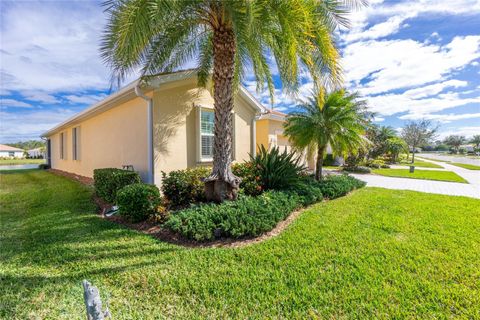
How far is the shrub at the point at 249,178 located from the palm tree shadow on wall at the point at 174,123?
2.12 meters

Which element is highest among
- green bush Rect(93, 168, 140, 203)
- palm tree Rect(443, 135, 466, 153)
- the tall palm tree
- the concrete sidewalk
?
palm tree Rect(443, 135, 466, 153)

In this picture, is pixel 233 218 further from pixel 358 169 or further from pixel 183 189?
pixel 358 169

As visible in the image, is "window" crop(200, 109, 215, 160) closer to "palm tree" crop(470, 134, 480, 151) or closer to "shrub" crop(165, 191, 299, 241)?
"shrub" crop(165, 191, 299, 241)

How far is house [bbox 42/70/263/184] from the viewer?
8.59 meters

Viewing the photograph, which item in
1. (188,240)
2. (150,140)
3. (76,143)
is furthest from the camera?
(76,143)

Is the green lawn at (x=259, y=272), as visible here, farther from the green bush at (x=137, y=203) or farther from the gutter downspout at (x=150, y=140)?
the gutter downspout at (x=150, y=140)

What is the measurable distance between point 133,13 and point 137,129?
198 inches

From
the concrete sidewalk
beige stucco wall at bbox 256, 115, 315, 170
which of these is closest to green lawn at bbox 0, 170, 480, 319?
the concrete sidewalk

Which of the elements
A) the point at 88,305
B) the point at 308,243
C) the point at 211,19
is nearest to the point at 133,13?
the point at 211,19

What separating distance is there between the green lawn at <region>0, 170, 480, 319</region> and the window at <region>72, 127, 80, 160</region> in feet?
34.0

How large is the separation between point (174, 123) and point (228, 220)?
5.11 meters

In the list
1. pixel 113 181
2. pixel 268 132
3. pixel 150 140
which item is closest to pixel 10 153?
pixel 268 132

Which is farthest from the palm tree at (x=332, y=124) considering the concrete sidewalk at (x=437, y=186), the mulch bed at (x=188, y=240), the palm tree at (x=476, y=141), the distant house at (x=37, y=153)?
the palm tree at (x=476, y=141)

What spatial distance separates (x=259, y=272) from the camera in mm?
3889
